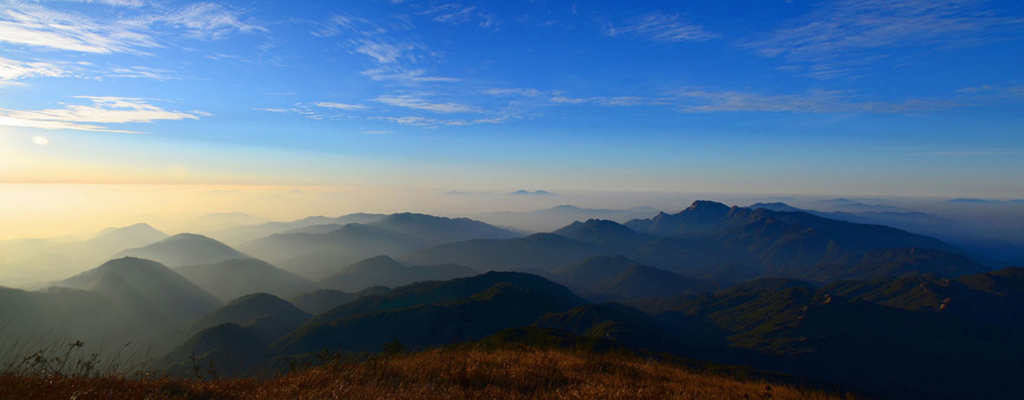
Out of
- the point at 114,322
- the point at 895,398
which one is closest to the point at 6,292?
the point at 114,322

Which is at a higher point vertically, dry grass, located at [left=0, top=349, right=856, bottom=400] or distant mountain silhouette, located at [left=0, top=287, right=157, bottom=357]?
dry grass, located at [left=0, top=349, right=856, bottom=400]

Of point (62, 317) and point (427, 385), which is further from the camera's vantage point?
point (62, 317)

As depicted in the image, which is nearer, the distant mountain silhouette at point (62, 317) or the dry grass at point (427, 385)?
the dry grass at point (427, 385)

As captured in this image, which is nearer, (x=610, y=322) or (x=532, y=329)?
(x=532, y=329)

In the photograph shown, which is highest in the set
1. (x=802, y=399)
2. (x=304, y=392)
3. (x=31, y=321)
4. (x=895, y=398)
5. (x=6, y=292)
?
(x=304, y=392)

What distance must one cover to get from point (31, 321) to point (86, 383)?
26338cm

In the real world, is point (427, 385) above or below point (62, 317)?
above

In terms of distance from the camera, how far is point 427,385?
289 inches

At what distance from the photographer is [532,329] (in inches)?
5335

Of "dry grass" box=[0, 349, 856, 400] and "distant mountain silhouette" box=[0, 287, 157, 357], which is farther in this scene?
"distant mountain silhouette" box=[0, 287, 157, 357]

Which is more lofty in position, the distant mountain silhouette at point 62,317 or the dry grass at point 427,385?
the dry grass at point 427,385

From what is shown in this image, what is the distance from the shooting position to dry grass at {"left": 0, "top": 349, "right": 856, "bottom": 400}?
6438 mm

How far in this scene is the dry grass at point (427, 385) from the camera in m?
Result: 6.44

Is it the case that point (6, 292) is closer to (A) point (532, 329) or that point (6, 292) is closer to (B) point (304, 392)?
(A) point (532, 329)
